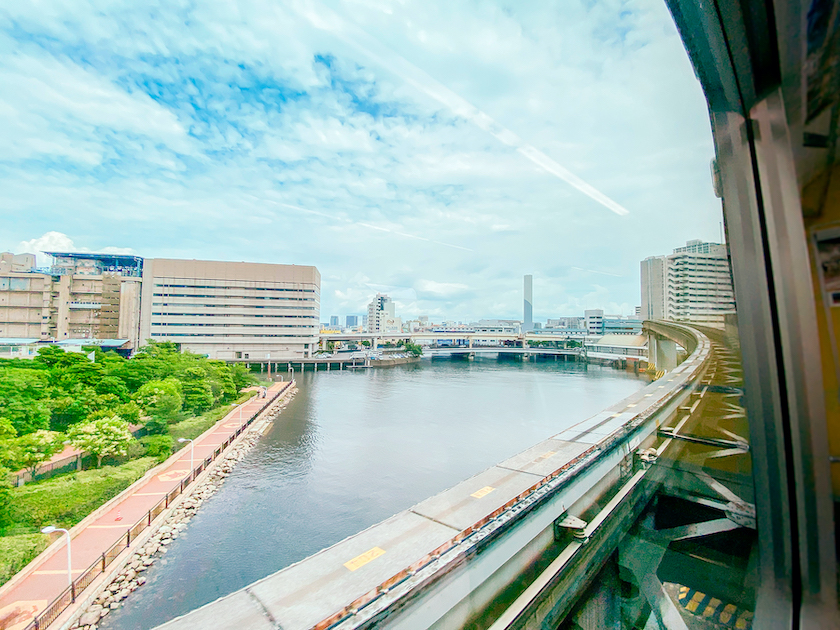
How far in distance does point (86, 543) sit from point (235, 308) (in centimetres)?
1962

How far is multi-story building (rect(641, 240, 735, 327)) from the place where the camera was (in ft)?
2.30

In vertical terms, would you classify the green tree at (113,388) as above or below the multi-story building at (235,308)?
below

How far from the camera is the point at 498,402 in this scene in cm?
1300

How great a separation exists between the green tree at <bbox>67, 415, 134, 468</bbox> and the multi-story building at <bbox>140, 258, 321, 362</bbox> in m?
14.8

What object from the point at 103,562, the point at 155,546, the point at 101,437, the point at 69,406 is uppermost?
the point at 69,406

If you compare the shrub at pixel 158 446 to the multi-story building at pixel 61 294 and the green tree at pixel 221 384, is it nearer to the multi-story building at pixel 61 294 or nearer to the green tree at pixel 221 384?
the multi-story building at pixel 61 294

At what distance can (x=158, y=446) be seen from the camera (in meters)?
6.77

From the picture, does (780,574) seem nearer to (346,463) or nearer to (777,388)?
(777,388)

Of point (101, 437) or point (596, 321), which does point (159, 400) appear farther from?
point (596, 321)

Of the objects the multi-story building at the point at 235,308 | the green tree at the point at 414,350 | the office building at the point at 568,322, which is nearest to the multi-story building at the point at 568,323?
the office building at the point at 568,322

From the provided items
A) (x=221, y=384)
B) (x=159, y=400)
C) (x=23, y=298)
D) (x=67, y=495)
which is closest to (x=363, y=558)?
(x=67, y=495)

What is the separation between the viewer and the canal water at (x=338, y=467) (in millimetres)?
4234

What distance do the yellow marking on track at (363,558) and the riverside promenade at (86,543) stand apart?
11.4 feet

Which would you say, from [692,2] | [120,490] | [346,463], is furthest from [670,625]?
[346,463]
